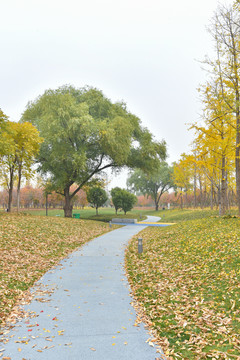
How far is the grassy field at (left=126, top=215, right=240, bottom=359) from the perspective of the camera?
14.1 feet

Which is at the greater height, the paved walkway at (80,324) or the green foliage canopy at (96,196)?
the green foliage canopy at (96,196)

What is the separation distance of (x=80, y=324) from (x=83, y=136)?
2163cm

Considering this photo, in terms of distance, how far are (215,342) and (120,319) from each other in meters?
1.77

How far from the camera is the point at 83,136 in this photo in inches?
993

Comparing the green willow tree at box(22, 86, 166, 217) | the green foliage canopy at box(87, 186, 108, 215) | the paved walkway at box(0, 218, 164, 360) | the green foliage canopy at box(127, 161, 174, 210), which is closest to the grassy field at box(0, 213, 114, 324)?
the paved walkway at box(0, 218, 164, 360)

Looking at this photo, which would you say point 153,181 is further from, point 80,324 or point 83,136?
point 80,324

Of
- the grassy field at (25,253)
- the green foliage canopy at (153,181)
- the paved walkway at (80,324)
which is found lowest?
the paved walkway at (80,324)

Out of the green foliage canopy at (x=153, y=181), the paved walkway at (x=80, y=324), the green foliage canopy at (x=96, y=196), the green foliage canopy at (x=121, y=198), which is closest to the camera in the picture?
the paved walkway at (x=80, y=324)

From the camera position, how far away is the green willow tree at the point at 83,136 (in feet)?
75.9

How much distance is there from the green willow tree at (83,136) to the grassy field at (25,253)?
887 cm

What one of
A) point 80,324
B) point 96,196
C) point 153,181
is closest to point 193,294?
point 80,324

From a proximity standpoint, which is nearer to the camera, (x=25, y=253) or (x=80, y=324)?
(x=80, y=324)

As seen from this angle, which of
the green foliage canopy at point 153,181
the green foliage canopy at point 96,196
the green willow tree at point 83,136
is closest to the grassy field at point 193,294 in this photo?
the green willow tree at point 83,136

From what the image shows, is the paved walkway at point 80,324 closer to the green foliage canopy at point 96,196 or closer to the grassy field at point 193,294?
the grassy field at point 193,294
